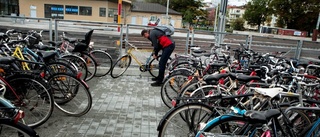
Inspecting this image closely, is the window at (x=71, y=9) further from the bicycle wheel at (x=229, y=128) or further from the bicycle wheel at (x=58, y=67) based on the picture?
the bicycle wheel at (x=229, y=128)

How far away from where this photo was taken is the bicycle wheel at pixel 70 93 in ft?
12.6

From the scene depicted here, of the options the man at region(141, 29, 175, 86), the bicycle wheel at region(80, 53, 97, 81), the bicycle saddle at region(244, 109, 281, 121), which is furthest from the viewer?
the bicycle wheel at region(80, 53, 97, 81)

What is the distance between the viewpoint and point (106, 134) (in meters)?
3.48

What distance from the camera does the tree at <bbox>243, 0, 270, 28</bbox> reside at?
40.9 metres

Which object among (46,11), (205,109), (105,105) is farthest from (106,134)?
(46,11)

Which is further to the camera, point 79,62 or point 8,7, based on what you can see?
point 8,7

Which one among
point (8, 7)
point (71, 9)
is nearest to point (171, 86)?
point (71, 9)

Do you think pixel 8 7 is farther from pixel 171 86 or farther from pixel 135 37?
pixel 171 86

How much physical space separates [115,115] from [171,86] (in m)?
1.12

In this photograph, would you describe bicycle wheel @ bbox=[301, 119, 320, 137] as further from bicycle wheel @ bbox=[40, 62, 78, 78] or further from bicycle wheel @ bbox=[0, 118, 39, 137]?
bicycle wheel @ bbox=[40, 62, 78, 78]

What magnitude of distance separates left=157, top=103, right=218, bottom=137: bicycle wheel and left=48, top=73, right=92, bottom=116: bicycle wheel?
1548mm

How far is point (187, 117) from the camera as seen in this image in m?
2.91

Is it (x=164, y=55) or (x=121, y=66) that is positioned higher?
(x=164, y=55)

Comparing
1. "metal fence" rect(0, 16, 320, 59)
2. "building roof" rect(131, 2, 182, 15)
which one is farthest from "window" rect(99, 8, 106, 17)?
"metal fence" rect(0, 16, 320, 59)
